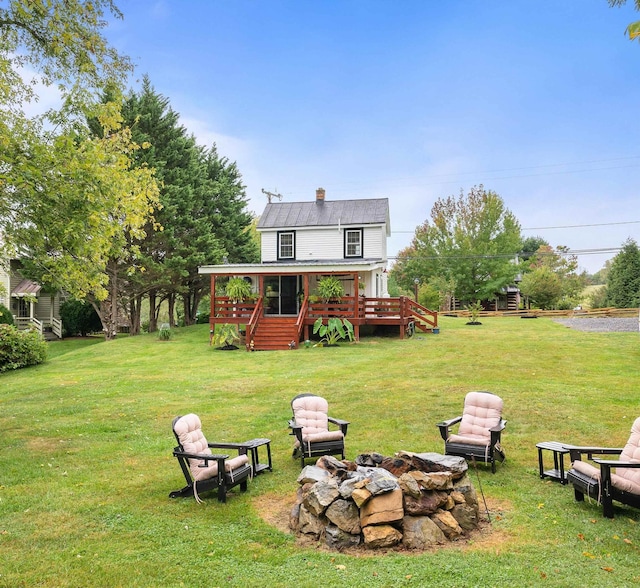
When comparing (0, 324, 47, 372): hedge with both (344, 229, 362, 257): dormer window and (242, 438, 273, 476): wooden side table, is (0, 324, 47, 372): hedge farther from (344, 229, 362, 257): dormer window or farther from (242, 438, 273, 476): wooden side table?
(344, 229, 362, 257): dormer window

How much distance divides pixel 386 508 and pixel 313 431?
276cm

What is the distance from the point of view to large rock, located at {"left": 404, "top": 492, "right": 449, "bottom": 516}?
16.2 ft

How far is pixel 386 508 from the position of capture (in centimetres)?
482

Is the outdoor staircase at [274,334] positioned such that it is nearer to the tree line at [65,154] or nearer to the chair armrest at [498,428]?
the tree line at [65,154]

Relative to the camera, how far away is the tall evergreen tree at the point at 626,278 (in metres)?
36.1

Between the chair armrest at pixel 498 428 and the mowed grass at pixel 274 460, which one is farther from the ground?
the chair armrest at pixel 498 428

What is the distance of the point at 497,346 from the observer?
1830 centimetres

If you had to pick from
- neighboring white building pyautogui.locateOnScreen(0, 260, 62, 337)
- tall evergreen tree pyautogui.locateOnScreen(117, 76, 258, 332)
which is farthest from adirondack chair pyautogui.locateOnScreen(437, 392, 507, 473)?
neighboring white building pyautogui.locateOnScreen(0, 260, 62, 337)

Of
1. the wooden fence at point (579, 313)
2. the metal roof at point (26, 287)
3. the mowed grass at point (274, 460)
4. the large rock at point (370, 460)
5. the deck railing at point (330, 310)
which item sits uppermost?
the metal roof at point (26, 287)

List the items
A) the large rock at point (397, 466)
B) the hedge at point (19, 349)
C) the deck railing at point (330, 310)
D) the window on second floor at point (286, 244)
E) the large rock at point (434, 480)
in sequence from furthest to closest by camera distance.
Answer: the window on second floor at point (286, 244), the deck railing at point (330, 310), the hedge at point (19, 349), the large rock at point (397, 466), the large rock at point (434, 480)

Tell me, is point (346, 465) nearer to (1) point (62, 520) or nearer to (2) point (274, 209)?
(1) point (62, 520)

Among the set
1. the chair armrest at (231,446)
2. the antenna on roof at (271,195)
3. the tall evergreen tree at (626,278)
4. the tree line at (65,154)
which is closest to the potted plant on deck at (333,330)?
the tree line at (65,154)

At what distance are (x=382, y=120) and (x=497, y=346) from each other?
51.4ft

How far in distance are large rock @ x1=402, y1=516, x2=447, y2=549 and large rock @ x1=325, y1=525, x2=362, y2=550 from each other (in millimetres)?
460
